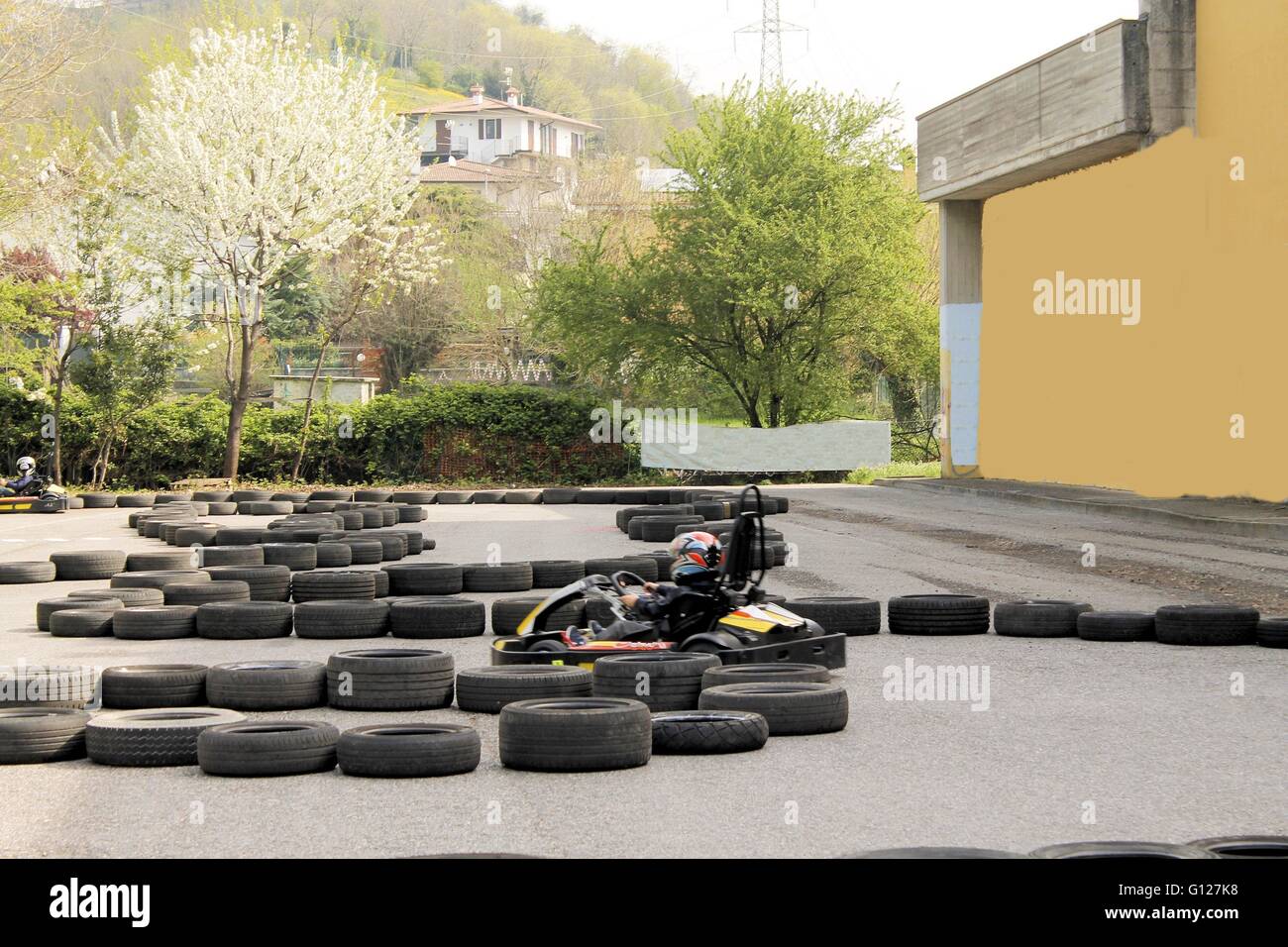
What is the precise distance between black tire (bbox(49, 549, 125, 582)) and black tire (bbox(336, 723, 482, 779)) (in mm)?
10182

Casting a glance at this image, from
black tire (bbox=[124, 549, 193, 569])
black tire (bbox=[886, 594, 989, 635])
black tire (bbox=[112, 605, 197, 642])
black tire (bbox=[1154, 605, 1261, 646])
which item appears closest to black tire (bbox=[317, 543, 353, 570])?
black tire (bbox=[124, 549, 193, 569])

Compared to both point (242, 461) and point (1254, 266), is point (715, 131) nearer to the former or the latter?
point (242, 461)

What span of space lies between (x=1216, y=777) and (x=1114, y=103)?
783 inches

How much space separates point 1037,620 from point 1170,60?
616 inches

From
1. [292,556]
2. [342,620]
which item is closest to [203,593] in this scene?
[342,620]

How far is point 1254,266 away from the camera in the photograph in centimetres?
2122

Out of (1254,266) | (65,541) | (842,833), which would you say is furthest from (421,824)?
(1254,266)

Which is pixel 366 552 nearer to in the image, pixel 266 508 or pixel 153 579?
pixel 153 579

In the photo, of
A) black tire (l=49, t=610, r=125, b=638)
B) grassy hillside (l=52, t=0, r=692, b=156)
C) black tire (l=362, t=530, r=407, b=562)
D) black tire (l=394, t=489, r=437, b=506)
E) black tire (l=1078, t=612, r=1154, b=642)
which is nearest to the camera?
black tire (l=1078, t=612, r=1154, b=642)

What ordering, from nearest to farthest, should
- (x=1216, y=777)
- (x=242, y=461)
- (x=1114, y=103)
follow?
(x=1216, y=777) < (x=1114, y=103) < (x=242, y=461)

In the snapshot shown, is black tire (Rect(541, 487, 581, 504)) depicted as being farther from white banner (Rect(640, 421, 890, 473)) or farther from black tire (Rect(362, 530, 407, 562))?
black tire (Rect(362, 530, 407, 562))

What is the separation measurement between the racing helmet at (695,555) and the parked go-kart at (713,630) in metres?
0.05

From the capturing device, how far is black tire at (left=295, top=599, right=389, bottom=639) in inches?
447

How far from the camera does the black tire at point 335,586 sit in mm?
12969
